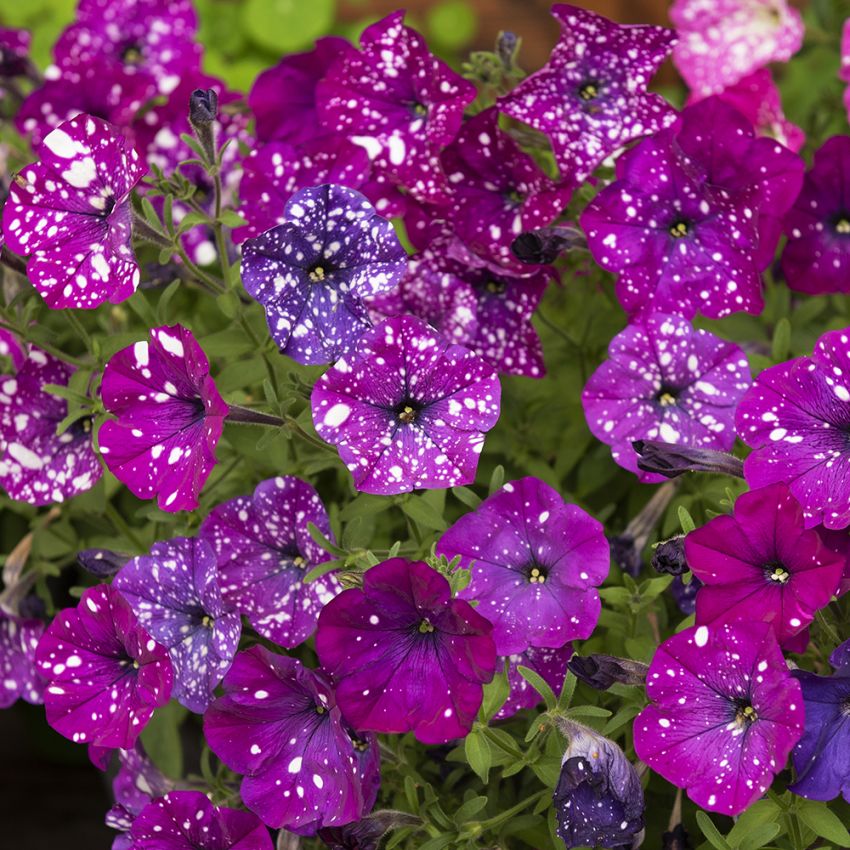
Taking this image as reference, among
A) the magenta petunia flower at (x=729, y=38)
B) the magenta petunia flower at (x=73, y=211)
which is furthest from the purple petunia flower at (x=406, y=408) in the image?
the magenta petunia flower at (x=729, y=38)

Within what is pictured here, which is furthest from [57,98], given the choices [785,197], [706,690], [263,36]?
[263,36]

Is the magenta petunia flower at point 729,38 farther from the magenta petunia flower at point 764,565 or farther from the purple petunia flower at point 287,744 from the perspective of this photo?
the purple petunia flower at point 287,744

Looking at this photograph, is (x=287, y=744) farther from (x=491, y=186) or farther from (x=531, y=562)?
(x=491, y=186)

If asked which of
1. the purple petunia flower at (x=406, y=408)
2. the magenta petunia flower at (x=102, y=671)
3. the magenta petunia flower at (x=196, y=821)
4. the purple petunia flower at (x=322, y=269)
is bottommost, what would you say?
the magenta petunia flower at (x=196, y=821)

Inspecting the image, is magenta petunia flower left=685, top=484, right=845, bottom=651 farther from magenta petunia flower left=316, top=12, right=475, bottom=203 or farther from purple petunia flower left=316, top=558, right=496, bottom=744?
magenta petunia flower left=316, top=12, right=475, bottom=203

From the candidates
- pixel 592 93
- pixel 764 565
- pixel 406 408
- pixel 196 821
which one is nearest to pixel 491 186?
pixel 592 93

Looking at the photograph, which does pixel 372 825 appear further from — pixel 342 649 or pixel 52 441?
pixel 52 441
